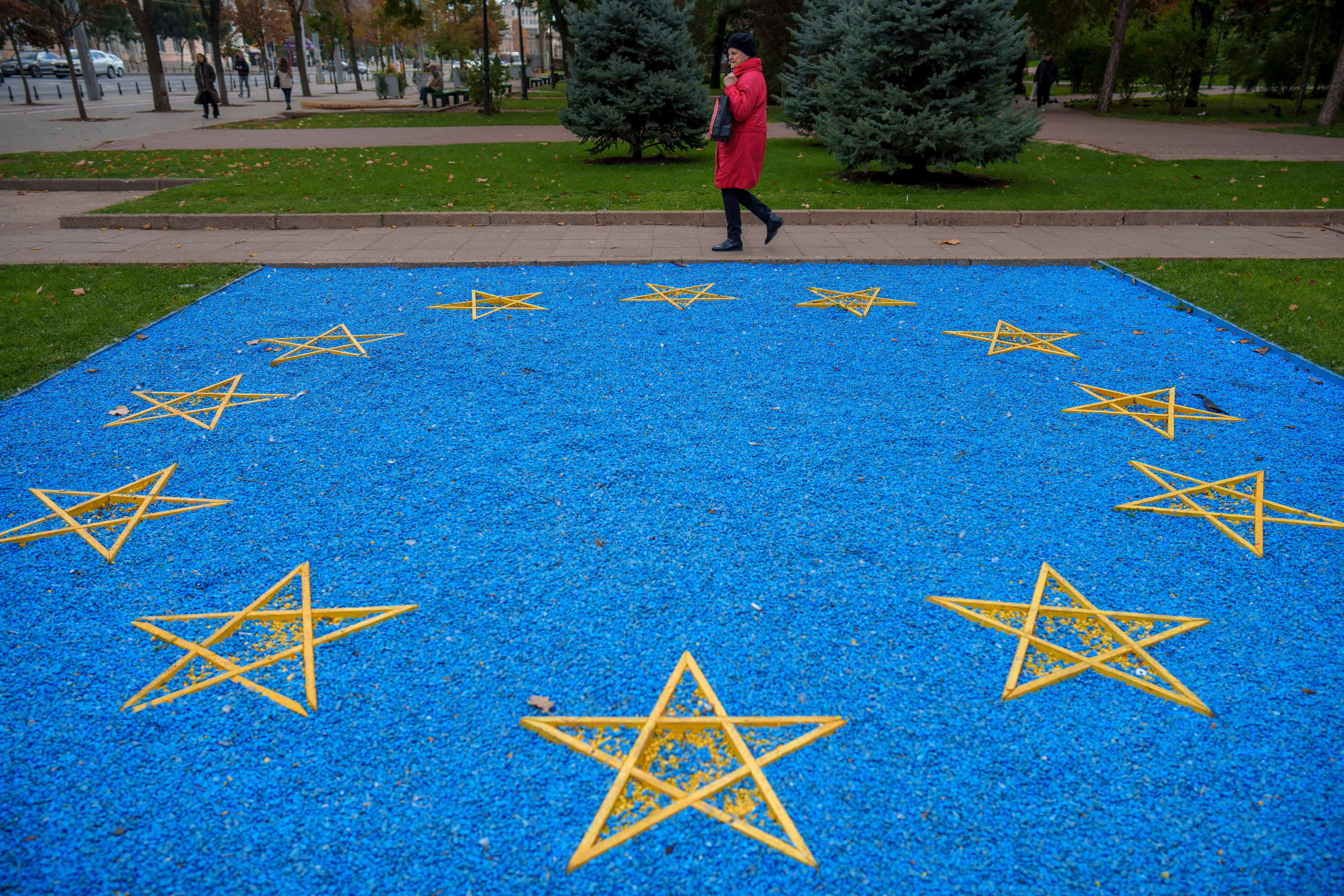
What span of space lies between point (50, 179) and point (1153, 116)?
31821mm

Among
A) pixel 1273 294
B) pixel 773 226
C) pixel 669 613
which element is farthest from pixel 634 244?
pixel 669 613

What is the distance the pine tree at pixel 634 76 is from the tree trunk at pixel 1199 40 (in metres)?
23.4

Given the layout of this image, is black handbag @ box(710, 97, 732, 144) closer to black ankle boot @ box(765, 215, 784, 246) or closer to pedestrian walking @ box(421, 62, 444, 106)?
black ankle boot @ box(765, 215, 784, 246)

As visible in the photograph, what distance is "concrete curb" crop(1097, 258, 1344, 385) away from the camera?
5707mm

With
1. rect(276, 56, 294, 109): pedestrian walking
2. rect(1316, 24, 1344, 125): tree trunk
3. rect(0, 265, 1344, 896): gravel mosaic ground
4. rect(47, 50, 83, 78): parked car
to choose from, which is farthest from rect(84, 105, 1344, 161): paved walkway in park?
rect(47, 50, 83, 78): parked car

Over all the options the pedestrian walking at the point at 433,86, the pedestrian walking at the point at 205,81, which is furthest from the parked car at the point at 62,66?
the pedestrian walking at the point at 205,81

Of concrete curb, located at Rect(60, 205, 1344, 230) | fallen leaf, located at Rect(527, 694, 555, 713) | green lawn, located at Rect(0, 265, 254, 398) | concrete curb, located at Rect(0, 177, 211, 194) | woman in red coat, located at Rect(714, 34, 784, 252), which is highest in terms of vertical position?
woman in red coat, located at Rect(714, 34, 784, 252)

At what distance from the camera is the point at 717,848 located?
223 cm

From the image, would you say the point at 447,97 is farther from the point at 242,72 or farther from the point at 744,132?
the point at 744,132

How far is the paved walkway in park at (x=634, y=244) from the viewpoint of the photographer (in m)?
8.88

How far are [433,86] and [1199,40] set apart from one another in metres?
28.9

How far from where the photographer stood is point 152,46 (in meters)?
27.2

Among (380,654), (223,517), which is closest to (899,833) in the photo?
(380,654)

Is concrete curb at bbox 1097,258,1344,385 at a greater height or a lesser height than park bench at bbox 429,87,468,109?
lesser
